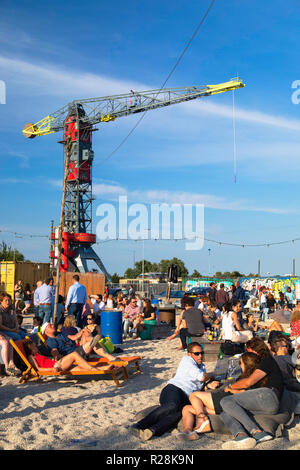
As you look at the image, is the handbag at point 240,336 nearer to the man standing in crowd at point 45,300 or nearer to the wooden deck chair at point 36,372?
the wooden deck chair at point 36,372

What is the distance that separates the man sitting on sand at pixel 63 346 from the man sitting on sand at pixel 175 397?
2250 mm

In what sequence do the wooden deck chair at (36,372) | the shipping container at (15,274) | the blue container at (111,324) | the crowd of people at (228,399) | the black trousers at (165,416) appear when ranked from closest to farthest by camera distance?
1. the crowd of people at (228,399)
2. the black trousers at (165,416)
3. the wooden deck chair at (36,372)
4. the blue container at (111,324)
5. the shipping container at (15,274)

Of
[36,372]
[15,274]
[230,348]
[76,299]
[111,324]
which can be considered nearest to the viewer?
[36,372]

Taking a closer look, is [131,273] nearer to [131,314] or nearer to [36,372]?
[131,314]

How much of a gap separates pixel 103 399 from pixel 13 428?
1.73 m

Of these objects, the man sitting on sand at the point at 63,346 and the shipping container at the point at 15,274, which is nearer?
the man sitting on sand at the point at 63,346

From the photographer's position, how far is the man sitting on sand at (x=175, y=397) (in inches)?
198

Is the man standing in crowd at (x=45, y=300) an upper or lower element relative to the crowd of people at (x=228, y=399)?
upper

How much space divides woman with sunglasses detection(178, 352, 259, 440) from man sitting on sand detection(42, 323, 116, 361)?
2772 millimetres

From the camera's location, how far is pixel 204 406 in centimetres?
535

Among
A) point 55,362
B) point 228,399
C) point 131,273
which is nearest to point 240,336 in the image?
point 55,362

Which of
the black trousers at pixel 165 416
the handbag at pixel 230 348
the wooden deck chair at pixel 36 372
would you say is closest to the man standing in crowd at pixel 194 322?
the handbag at pixel 230 348

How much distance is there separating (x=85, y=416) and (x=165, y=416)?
46.6 inches
